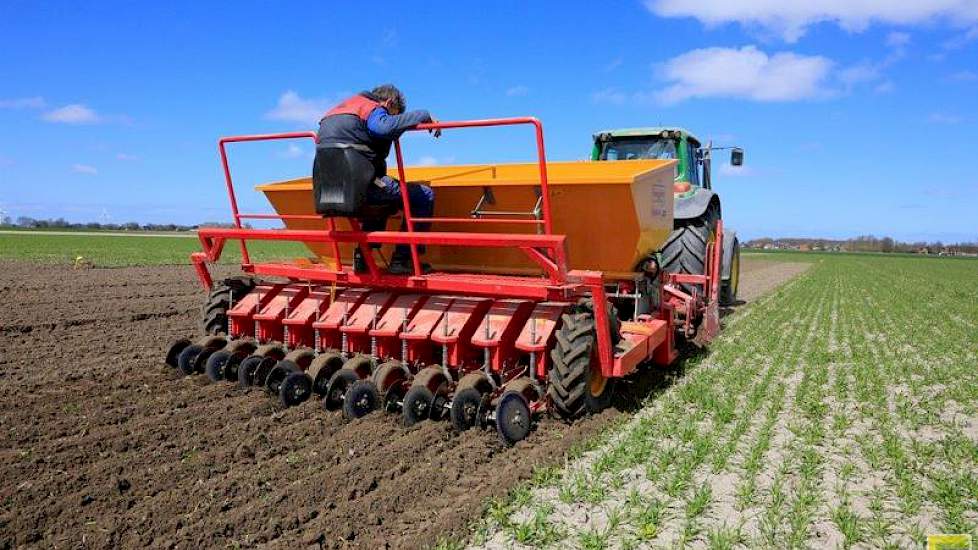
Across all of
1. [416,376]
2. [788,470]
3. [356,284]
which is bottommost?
[788,470]

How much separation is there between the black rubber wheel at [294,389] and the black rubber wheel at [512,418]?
1.61 metres

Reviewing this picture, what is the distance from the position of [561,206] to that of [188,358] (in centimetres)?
342

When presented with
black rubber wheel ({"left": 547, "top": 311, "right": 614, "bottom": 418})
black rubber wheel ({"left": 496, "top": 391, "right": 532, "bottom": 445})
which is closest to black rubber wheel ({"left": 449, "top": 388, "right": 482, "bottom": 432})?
black rubber wheel ({"left": 496, "top": 391, "right": 532, "bottom": 445})

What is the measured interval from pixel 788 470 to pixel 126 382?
16.6 ft

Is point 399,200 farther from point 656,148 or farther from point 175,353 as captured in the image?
point 656,148

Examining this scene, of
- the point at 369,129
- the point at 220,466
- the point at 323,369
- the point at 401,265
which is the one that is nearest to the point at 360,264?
the point at 401,265

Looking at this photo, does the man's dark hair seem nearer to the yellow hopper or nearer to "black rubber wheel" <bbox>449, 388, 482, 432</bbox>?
the yellow hopper

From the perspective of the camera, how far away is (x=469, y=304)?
17.3ft

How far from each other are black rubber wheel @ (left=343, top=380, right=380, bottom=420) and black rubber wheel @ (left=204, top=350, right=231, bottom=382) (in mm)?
1530

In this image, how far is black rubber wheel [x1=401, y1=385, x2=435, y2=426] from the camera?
4715 millimetres

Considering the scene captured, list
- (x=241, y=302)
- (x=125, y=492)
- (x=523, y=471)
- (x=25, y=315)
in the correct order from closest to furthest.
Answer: (x=125, y=492) → (x=523, y=471) → (x=241, y=302) → (x=25, y=315)

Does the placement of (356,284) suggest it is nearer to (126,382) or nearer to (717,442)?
(126,382)

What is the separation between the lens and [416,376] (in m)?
4.95

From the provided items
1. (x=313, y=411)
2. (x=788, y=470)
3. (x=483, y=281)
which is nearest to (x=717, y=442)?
(x=788, y=470)
